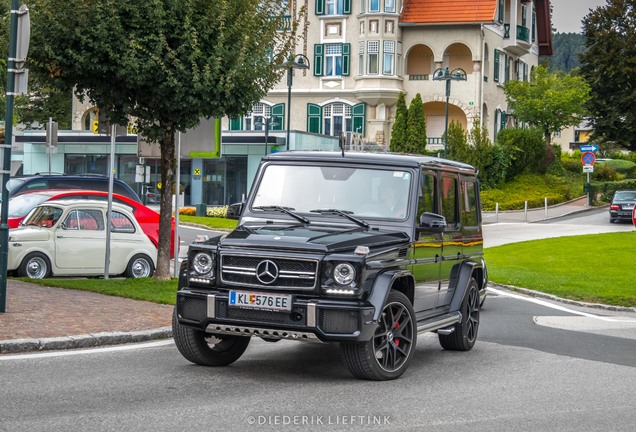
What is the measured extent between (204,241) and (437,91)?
59707 millimetres

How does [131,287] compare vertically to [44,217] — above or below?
below

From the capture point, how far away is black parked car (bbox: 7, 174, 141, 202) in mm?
25734

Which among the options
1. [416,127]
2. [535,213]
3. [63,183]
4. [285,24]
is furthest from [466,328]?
[416,127]

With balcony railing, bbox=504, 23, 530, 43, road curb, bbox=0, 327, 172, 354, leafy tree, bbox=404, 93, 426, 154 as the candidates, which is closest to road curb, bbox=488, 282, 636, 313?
road curb, bbox=0, 327, 172, 354

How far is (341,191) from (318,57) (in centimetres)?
5975

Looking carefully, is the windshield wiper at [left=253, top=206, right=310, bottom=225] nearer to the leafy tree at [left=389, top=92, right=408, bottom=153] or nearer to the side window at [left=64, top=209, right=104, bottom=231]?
the side window at [left=64, top=209, right=104, bottom=231]

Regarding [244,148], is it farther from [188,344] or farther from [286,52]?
[188,344]

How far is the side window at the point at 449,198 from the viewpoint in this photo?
36.5 ft

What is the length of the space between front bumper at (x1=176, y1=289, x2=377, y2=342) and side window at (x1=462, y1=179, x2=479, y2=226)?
350 cm

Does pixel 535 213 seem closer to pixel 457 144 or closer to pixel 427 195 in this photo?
pixel 457 144

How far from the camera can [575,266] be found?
2728cm

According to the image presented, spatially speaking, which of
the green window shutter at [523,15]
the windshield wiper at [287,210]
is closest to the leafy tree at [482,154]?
the green window shutter at [523,15]

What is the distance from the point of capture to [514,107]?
2785 inches

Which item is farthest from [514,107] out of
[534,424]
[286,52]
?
[534,424]
